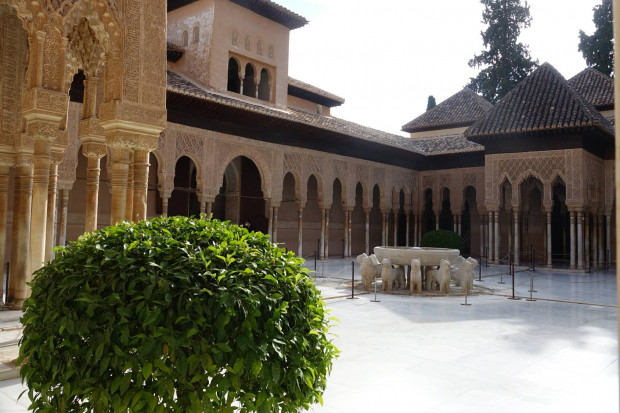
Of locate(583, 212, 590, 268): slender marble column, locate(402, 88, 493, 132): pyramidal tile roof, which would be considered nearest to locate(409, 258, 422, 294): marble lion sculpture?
locate(583, 212, 590, 268): slender marble column

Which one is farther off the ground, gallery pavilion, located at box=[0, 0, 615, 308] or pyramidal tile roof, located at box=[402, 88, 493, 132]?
pyramidal tile roof, located at box=[402, 88, 493, 132]

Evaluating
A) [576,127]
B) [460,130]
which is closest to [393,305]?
[576,127]

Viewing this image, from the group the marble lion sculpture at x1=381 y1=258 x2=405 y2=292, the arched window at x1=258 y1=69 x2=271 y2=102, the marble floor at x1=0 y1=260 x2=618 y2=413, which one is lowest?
the marble floor at x1=0 y1=260 x2=618 y2=413

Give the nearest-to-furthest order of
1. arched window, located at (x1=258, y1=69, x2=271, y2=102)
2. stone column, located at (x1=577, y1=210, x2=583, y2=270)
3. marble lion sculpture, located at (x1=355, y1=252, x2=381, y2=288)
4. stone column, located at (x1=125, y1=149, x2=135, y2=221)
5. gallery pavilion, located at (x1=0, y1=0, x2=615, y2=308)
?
gallery pavilion, located at (x1=0, y1=0, x2=615, y2=308)
stone column, located at (x1=125, y1=149, x2=135, y2=221)
marble lion sculpture, located at (x1=355, y1=252, x2=381, y2=288)
stone column, located at (x1=577, y1=210, x2=583, y2=270)
arched window, located at (x1=258, y1=69, x2=271, y2=102)

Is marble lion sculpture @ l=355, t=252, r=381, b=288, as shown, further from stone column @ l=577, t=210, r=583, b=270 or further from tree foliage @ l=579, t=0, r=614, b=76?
tree foliage @ l=579, t=0, r=614, b=76

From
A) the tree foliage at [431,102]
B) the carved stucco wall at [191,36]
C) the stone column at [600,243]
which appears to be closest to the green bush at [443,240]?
the stone column at [600,243]

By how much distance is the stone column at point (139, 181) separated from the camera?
6.10 m

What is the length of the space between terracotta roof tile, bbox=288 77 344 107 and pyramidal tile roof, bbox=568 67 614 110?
12392 mm

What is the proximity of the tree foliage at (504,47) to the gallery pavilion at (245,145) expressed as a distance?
357 centimetres

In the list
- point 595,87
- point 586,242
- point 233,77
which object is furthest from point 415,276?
point 595,87

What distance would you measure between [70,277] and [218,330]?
80 cm

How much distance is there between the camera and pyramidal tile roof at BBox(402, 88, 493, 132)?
28344 millimetres

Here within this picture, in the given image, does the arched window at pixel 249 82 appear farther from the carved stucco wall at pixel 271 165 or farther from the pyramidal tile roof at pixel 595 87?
the pyramidal tile roof at pixel 595 87

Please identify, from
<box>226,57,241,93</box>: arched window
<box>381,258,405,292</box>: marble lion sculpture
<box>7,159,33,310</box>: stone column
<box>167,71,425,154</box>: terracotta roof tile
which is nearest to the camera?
<box>7,159,33,310</box>: stone column
